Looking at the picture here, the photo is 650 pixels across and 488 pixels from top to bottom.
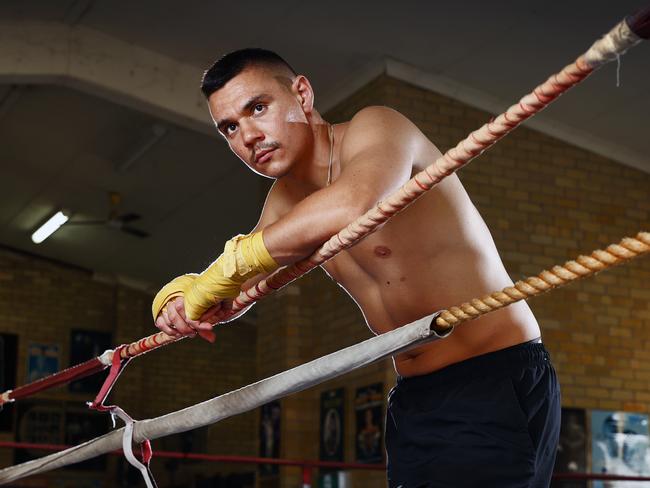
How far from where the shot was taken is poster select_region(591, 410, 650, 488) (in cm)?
689

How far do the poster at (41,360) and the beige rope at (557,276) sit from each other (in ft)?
38.7

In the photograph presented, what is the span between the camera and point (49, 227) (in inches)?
454

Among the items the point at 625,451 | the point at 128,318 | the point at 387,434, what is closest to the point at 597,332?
the point at 625,451

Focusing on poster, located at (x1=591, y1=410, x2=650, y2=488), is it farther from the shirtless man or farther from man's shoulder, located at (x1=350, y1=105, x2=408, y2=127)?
man's shoulder, located at (x1=350, y1=105, x2=408, y2=127)

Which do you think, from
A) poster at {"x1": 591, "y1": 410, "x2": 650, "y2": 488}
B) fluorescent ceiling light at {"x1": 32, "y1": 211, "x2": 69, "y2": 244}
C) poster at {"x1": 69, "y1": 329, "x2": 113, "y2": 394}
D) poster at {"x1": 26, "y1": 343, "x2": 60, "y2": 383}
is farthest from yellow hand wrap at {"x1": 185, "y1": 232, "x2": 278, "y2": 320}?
poster at {"x1": 69, "y1": 329, "x2": 113, "y2": 394}

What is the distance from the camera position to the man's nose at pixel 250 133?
6.21ft

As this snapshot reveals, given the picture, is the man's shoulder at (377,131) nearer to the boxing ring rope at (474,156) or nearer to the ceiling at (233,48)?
the boxing ring rope at (474,156)

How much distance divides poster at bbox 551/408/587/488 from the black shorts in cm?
509

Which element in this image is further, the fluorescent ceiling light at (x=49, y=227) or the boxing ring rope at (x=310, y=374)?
the fluorescent ceiling light at (x=49, y=227)

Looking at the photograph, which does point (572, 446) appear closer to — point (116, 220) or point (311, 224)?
point (116, 220)

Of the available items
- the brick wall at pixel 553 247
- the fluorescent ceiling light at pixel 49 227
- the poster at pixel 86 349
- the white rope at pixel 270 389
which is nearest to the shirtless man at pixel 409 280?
the white rope at pixel 270 389

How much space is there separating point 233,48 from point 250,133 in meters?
5.35

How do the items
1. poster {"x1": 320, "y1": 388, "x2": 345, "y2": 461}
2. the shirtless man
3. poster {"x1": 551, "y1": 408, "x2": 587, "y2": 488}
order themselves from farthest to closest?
poster {"x1": 320, "y1": 388, "x2": 345, "y2": 461}
poster {"x1": 551, "y1": 408, "x2": 587, "y2": 488}
the shirtless man

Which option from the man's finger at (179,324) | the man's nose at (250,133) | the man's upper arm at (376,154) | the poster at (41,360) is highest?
the poster at (41,360)
